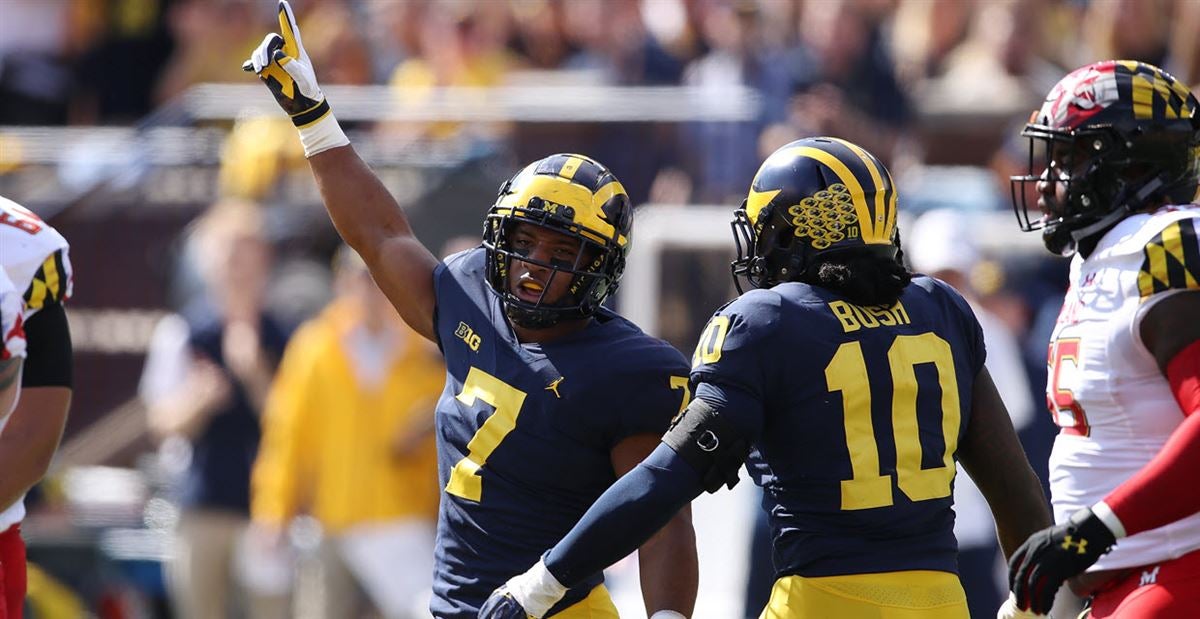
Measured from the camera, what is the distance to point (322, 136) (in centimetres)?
488

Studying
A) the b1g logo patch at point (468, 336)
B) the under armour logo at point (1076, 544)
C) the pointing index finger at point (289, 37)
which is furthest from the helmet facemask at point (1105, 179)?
the pointing index finger at point (289, 37)

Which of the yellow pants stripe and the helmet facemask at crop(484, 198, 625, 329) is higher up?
the helmet facemask at crop(484, 198, 625, 329)

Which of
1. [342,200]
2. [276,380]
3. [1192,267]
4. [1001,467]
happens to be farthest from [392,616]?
[1192,267]

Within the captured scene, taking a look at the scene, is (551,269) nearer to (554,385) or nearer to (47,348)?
(554,385)

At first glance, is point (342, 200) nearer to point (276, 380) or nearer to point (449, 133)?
point (276, 380)

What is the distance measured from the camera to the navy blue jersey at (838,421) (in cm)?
395

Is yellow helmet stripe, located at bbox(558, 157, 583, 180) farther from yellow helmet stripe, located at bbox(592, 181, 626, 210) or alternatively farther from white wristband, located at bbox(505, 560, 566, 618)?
white wristband, located at bbox(505, 560, 566, 618)

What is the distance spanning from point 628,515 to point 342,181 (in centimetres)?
144

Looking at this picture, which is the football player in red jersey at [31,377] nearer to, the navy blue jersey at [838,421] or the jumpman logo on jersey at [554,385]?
the jumpman logo on jersey at [554,385]

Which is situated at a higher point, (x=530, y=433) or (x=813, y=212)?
(x=813, y=212)

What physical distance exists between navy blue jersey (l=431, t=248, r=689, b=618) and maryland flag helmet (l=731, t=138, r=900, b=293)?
0.37 meters

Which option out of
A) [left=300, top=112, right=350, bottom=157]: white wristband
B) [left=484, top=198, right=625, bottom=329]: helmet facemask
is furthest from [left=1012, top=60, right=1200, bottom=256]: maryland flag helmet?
[left=300, top=112, right=350, bottom=157]: white wristband

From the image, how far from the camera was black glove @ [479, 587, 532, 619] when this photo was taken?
4020 millimetres

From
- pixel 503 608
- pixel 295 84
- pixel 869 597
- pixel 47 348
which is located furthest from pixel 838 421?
pixel 47 348
